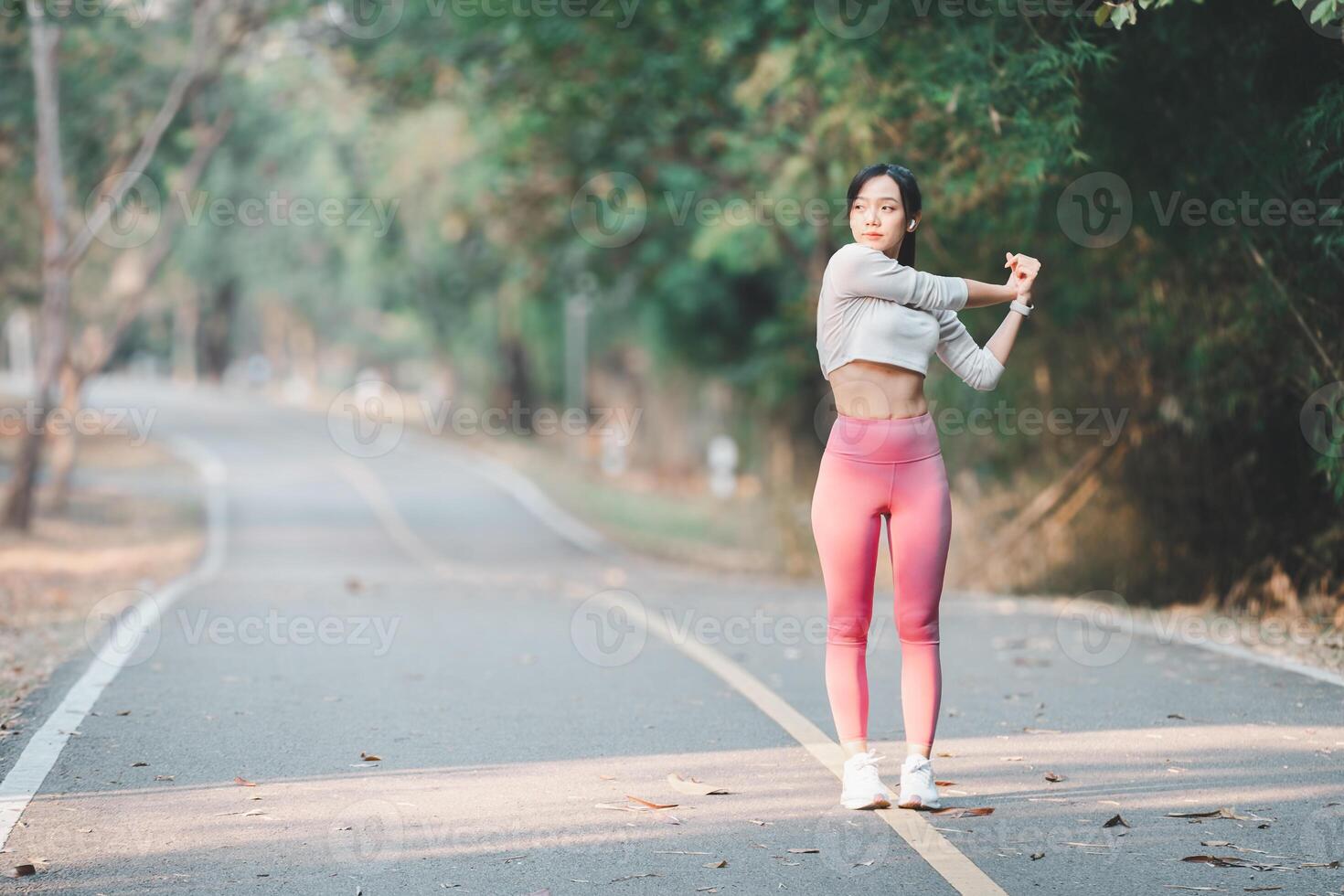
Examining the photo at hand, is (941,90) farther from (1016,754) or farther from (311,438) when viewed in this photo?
(311,438)

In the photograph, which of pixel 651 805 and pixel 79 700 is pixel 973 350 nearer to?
pixel 651 805

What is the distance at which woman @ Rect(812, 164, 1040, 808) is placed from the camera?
556 centimetres

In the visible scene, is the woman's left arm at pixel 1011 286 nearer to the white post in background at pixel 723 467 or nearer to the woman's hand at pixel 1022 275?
the woman's hand at pixel 1022 275

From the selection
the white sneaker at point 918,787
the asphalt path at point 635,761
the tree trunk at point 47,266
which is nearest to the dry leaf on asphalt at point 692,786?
the asphalt path at point 635,761

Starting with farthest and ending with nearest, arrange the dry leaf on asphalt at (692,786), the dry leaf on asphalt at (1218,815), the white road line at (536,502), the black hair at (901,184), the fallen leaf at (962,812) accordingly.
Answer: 1. the white road line at (536,502)
2. the dry leaf on asphalt at (692,786)
3. the black hair at (901,184)
4. the fallen leaf at (962,812)
5. the dry leaf on asphalt at (1218,815)

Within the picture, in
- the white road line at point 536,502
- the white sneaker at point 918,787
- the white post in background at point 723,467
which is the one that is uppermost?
the white sneaker at point 918,787

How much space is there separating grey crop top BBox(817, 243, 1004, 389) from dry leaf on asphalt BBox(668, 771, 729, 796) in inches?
62.5

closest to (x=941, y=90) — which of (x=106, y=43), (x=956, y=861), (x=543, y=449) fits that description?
(x=956, y=861)

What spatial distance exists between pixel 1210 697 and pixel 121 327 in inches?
858

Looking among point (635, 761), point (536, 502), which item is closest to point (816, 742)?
point (635, 761)

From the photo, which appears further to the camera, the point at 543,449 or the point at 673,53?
the point at 543,449

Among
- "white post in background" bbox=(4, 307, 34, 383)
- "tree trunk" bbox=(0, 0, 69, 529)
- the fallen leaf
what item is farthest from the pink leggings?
"white post in background" bbox=(4, 307, 34, 383)

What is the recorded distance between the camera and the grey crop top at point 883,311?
5.53 metres

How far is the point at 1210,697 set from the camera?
7680 mm
